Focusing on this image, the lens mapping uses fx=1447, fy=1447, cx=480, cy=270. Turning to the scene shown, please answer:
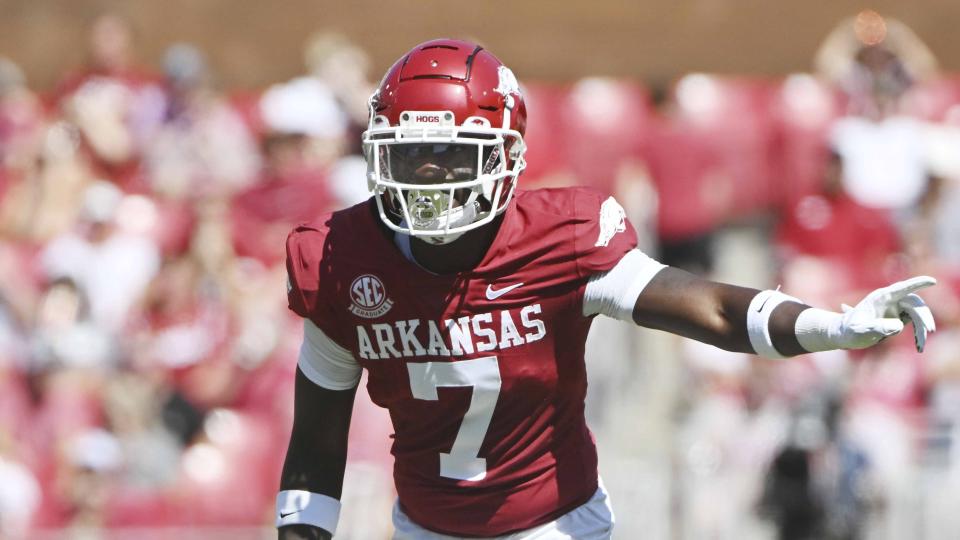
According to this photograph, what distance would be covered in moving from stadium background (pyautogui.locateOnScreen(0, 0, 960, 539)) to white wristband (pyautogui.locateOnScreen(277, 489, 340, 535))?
2.92 meters

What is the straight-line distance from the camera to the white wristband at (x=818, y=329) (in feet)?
10.7

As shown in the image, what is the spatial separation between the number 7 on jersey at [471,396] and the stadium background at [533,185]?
3090mm

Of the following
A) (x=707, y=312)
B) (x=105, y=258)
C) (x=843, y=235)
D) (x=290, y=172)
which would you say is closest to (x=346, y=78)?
(x=290, y=172)

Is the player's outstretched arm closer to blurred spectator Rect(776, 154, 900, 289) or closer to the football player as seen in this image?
the football player

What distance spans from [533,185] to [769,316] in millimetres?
5116

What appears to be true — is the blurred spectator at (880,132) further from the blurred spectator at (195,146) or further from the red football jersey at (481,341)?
the red football jersey at (481,341)

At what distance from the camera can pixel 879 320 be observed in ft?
10.5

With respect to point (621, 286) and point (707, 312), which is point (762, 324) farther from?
point (621, 286)

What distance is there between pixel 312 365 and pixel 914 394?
4.62 meters

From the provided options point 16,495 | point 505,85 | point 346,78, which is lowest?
point 16,495

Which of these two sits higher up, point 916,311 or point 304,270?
point 304,270

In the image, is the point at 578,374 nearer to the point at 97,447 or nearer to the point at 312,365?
the point at 312,365

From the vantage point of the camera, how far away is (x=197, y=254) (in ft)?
27.6

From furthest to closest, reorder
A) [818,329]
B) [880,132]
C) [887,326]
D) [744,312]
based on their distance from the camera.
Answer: [880,132]
[744,312]
[818,329]
[887,326]
